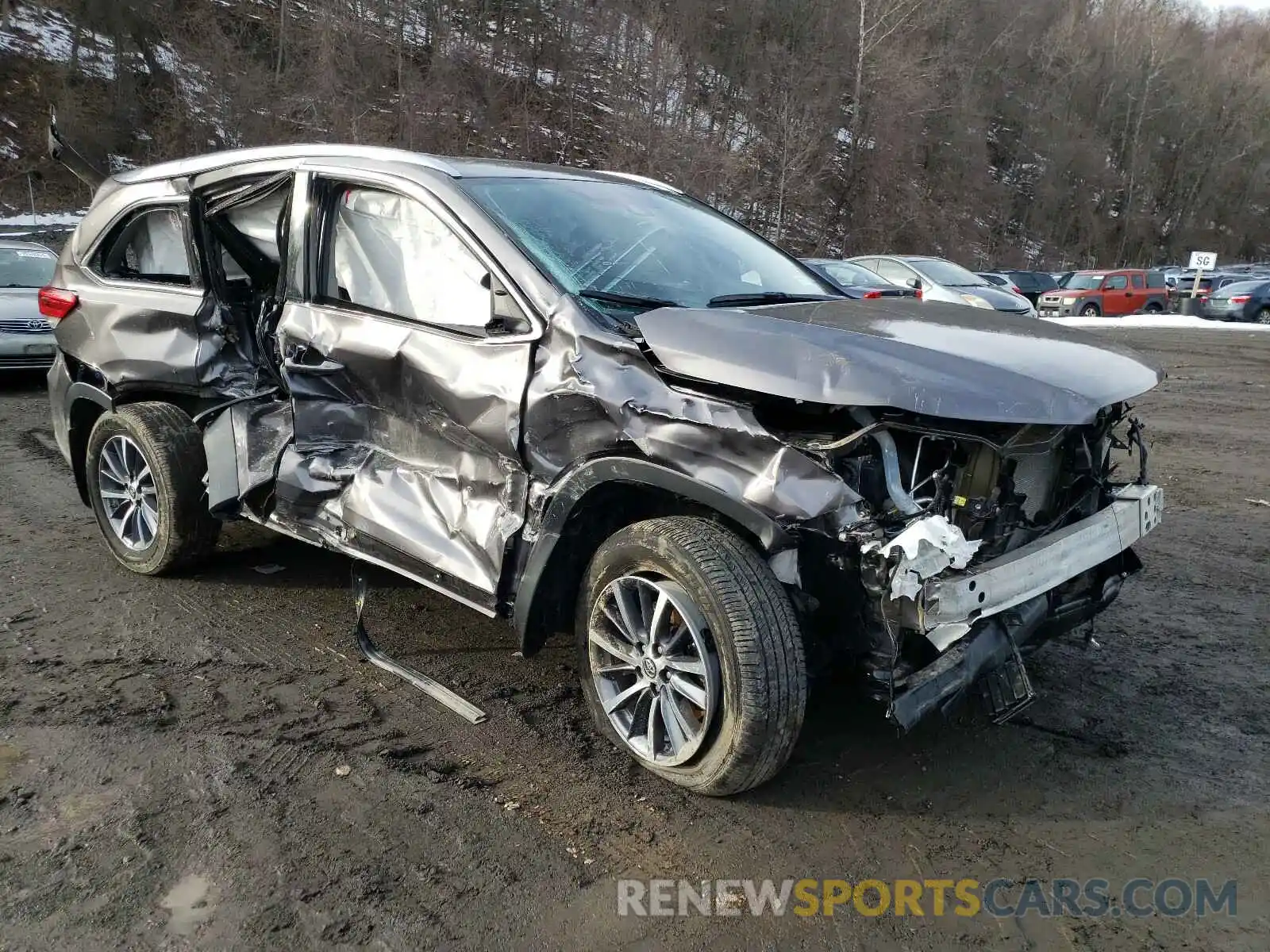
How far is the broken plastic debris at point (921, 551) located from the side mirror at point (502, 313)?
1362 mm

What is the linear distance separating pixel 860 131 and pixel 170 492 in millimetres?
41388

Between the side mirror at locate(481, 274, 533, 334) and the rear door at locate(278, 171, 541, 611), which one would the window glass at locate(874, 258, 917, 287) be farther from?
the side mirror at locate(481, 274, 533, 334)

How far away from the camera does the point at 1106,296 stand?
89.7 ft

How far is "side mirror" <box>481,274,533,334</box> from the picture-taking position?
3.21 metres

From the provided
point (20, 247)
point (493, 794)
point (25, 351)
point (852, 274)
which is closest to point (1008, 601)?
point (493, 794)

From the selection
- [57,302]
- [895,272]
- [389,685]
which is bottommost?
[389,685]

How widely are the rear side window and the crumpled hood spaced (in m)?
2.65

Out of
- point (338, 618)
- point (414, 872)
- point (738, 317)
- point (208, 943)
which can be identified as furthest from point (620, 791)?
point (338, 618)

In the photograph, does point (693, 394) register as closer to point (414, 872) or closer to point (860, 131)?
point (414, 872)

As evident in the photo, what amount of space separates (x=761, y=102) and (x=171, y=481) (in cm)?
4187

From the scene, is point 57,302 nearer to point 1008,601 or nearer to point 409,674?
point 409,674

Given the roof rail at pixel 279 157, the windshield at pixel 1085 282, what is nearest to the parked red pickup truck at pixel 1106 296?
the windshield at pixel 1085 282

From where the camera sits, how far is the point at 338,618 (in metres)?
4.30

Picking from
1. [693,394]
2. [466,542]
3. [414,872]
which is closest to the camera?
[414,872]
